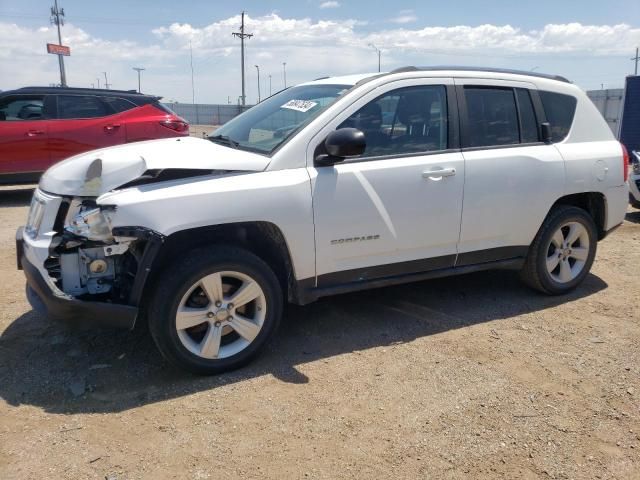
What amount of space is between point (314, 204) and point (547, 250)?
7.72 ft

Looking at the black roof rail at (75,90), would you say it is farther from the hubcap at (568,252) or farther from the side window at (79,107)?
the hubcap at (568,252)

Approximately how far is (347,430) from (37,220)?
2238mm

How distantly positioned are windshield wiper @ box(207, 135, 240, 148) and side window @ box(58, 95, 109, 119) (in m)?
5.77

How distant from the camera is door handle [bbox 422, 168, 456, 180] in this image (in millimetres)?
3834

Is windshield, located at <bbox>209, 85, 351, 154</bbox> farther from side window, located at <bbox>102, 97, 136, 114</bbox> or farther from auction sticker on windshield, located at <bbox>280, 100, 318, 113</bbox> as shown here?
side window, located at <bbox>102, 97, 136, 114</bbox>

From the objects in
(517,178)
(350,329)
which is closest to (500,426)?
(350,329)

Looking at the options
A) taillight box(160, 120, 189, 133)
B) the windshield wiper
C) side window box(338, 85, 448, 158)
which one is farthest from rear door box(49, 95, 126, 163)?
side window box(338, 85, 448, 158)

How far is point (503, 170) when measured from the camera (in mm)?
4160

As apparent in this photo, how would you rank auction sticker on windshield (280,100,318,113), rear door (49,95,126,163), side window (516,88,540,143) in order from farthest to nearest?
rear door (49,95,126,163) → side window (516,88,540,143) → auction sticker on windshield (280,100,318,113)

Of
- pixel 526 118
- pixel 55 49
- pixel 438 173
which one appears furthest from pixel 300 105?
pixel 55 49

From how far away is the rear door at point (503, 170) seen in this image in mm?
4090

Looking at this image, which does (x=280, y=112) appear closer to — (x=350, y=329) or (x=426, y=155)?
(x=426, y=155)

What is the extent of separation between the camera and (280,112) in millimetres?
4070

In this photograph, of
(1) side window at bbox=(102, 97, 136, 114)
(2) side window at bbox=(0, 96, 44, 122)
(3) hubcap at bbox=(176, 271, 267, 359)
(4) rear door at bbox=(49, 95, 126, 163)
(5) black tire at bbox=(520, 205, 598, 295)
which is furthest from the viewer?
(1) side window at bbox=(102, 97, 136, 114)
